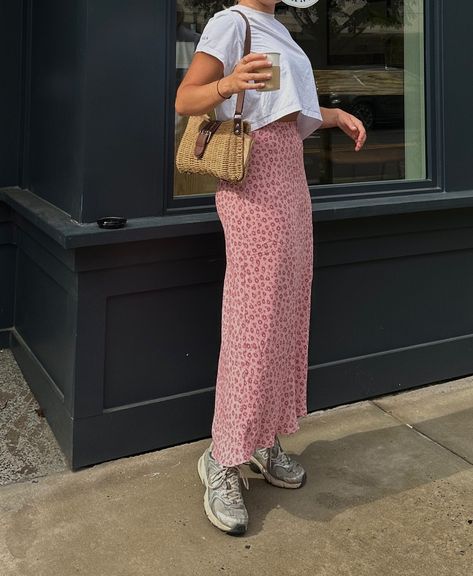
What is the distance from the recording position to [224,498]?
98.6 inches

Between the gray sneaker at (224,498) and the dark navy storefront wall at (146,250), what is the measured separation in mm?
490

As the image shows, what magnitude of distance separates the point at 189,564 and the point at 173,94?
6.02 feet

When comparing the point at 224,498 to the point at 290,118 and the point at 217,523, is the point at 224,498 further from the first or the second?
A: the point at 290,118

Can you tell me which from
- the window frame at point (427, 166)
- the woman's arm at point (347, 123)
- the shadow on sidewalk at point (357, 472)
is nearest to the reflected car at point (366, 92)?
the window frame at point (427, 166)

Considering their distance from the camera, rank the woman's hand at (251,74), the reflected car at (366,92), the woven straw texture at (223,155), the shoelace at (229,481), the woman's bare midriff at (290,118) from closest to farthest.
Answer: the woman's hand at (251,74) → the woven straw texture at (223,155) → the woman's bare midriff at (290,118) → the shoelace at (229,481) → the reflected car at (366,92)

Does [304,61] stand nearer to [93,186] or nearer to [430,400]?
[93,186]

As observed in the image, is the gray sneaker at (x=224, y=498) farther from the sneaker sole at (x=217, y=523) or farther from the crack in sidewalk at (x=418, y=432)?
the crack in sidewalk at (x=418, y=432)

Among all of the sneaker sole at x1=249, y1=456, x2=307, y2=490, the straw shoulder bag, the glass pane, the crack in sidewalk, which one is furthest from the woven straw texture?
the crack in sidewalk

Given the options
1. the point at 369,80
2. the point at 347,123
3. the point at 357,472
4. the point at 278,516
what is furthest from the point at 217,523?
the point at 369,80

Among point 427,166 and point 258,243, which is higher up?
point 427,166

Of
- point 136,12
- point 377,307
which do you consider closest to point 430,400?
point 377,307

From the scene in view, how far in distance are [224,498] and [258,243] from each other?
3.06 ft

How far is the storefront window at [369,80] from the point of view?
11.4ft

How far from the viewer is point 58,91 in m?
3.06
